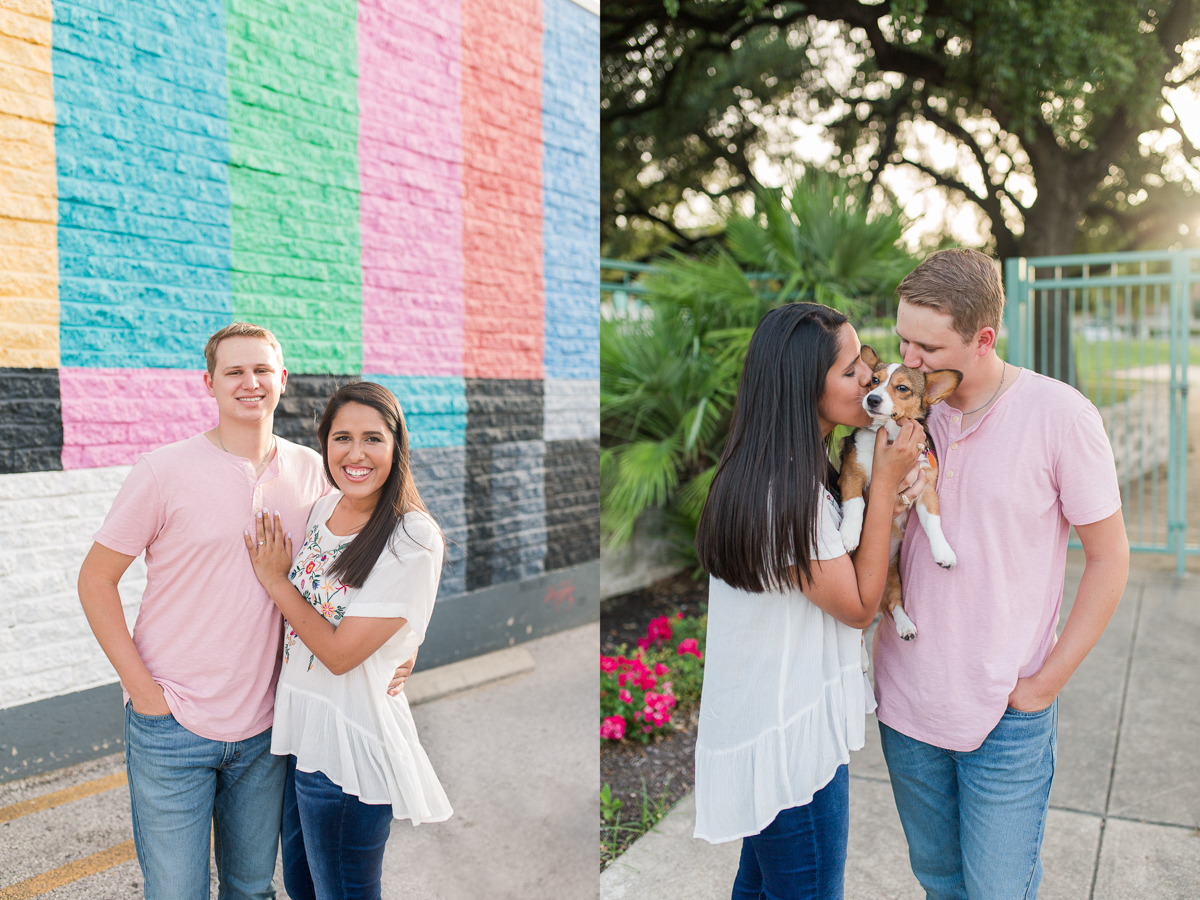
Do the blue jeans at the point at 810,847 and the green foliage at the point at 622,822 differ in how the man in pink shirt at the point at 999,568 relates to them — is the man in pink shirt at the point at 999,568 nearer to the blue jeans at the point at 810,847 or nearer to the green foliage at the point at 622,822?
the blue jeans at the point at 810,847

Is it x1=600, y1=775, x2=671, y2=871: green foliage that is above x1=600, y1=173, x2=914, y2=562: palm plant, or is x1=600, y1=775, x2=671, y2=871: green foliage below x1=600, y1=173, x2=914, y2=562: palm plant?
below

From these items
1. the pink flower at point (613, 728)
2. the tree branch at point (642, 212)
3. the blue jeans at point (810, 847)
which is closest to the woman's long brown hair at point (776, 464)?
the blue jeans at point (810, 847)

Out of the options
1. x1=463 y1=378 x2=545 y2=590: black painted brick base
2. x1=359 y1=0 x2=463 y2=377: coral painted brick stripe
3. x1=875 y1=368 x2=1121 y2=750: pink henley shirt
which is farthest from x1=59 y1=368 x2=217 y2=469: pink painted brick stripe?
x1=875 y1=368 x2=1121 y2=750: pink henley shirt

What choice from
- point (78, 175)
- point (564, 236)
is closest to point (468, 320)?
point (564, 236)

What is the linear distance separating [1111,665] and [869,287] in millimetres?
2912

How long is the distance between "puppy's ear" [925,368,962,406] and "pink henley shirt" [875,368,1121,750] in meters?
0.09

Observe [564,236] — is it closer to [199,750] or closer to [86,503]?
[86,503]

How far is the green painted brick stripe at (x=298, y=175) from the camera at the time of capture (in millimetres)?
4469

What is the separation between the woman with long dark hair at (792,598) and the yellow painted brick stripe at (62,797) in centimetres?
294

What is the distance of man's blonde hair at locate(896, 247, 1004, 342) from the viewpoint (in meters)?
1.88

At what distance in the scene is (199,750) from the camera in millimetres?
2082

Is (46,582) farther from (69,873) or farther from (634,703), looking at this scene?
(634,703)

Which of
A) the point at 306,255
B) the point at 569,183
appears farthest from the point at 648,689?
the point at 569,183

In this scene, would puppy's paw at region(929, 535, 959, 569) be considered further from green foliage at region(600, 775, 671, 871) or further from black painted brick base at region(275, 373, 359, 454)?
black painted brick base at region(275, 373, 359, 454)
